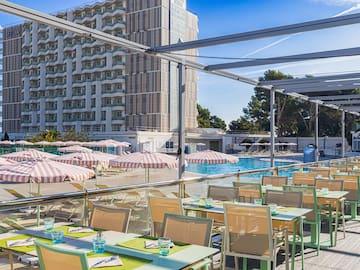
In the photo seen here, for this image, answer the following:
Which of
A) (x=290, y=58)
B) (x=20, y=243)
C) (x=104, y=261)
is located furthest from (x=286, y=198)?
(x=290, y=58)

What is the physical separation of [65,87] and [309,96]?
5423 cm

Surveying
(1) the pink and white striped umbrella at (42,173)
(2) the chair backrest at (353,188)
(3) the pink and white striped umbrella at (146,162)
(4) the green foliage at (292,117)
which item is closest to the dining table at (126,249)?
(1) the pink and white striped umbrella at (42,173)

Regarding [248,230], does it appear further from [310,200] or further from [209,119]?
[209,119]

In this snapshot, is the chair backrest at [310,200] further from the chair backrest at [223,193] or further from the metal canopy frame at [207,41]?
the metal canopy frame at [207,41]

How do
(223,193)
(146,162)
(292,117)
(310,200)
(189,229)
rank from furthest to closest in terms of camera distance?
(292,117)
(146,162)
(223,193)
(310,200)
(189,229)

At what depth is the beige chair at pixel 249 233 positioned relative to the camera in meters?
3.71

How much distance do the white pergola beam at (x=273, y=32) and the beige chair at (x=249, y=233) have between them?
297 centimetres

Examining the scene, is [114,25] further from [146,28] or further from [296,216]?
[296,216]

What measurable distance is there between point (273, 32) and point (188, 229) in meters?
3.56

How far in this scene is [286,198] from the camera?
5.02 meters

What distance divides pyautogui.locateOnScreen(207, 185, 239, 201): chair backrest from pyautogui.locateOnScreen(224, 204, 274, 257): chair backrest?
1752 mm

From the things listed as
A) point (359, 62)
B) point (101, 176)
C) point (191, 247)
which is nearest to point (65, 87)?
point (101, 176)

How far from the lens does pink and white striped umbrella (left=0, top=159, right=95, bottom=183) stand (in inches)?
243

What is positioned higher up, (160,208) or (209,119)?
(209,119)
